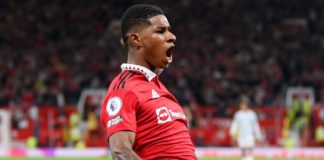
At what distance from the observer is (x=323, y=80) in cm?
2781

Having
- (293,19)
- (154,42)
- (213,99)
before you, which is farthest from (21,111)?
(154,42)

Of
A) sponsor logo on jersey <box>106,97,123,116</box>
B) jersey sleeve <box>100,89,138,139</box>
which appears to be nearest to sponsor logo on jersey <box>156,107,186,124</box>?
jersey sleeve <box>100,89,138,139</box>

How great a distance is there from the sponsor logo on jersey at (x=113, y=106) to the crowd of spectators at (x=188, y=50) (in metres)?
19.9

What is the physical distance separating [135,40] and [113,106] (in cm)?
41

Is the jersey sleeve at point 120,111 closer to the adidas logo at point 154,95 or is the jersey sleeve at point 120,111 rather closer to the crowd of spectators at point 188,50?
the adidas logo at point 154,95

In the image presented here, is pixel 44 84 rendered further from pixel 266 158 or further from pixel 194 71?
pixel 266 158

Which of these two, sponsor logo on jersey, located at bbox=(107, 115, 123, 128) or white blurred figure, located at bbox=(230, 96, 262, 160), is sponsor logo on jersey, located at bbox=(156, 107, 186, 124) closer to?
sponsor logo on jersey, located at bbox=(107, 115, 123, 128)

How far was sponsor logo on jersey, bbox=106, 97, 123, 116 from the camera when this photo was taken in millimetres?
4275

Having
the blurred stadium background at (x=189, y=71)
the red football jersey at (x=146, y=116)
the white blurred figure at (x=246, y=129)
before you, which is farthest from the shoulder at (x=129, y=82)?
the blurred stadium background at (x=189, y=71)

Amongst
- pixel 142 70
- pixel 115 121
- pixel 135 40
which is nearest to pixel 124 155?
pixel 115 121

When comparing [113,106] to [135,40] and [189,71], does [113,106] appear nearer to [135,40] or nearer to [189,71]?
[135,40]

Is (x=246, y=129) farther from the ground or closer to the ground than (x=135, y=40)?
farther from the ground

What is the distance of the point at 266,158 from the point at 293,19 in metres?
11.0

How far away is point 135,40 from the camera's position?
14.6ft
